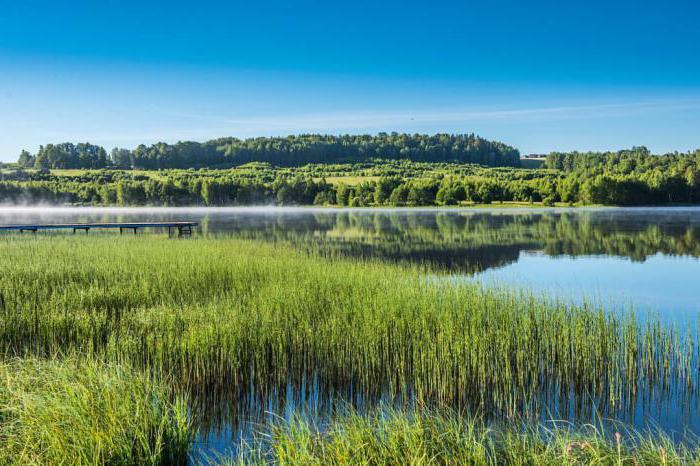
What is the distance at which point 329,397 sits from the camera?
8.04 meters

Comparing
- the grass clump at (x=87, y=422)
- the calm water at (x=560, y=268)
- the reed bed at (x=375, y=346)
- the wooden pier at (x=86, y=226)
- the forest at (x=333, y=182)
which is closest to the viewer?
the grass clump at (x=87, y=422)

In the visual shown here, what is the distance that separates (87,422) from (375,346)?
4.76 meters

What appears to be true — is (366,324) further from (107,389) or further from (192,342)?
(107,389)

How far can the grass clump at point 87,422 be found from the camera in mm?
5105

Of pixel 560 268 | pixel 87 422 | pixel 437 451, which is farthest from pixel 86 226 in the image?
pixel 437 451

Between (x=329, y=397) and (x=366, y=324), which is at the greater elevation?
(x=366, y=324)

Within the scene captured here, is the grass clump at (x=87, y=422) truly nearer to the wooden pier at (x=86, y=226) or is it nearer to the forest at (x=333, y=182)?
the wooden pier at (x=86, y=226)

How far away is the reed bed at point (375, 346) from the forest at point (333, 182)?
108 m

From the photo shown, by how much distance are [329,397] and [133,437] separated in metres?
3.21

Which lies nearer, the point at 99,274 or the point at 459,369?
the point at 459,369

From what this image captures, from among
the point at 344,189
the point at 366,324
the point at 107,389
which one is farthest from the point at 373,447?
the point at 344,189

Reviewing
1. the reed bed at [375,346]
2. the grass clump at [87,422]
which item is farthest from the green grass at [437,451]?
the reed bed at [375,346]

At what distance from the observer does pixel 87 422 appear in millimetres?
5410

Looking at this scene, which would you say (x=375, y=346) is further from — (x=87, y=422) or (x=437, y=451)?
(x=87, y=422)
